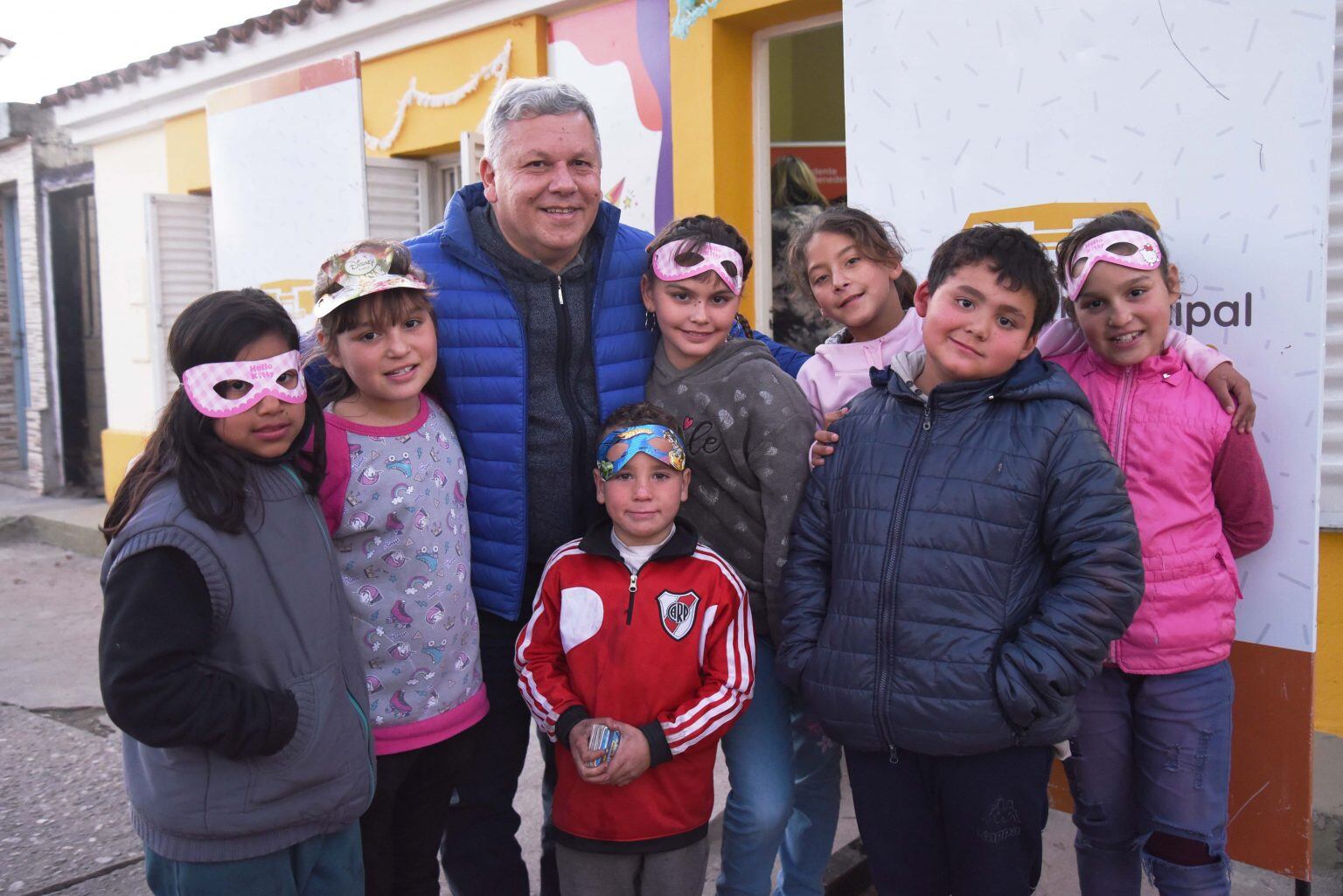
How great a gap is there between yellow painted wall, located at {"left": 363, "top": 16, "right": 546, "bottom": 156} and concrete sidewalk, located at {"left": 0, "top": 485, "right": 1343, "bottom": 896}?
353 centimetres

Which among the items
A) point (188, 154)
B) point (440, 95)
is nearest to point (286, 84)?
point (440, 95)

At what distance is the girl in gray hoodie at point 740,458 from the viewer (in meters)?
2.22

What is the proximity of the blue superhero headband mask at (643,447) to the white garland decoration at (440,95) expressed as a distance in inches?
162

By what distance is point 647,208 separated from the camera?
5.25 meters

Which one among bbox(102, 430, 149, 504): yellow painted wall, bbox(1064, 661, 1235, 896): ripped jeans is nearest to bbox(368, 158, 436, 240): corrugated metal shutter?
bbox(102, 430, 149, 504): yellow painted wall

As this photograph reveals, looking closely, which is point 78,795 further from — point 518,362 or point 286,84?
point 286,84

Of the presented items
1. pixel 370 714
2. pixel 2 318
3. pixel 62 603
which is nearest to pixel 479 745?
pixel 370 714

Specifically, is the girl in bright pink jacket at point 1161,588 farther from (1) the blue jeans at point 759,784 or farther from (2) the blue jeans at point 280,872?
(2) the blue jeans at point 280,872

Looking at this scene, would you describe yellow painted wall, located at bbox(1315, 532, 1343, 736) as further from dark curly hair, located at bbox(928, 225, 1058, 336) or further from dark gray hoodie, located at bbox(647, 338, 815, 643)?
dark gray hoodie, located at bbox(647, 338, 815, 643)

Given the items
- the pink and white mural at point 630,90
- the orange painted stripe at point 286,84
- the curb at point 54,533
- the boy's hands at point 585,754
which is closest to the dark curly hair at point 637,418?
the boy's hands at point 585,754

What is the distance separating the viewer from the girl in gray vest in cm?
164

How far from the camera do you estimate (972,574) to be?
6.35ft

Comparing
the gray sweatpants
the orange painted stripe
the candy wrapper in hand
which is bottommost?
the gray sweatpants

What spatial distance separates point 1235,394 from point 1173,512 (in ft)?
1.05
